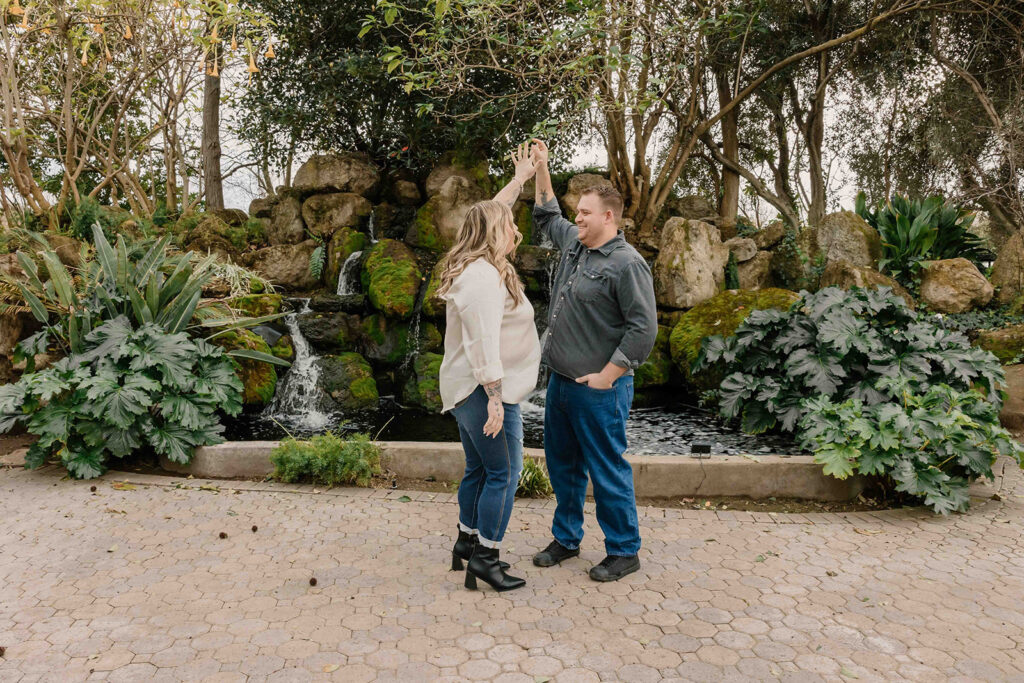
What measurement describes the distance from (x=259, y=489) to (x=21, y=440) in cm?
295

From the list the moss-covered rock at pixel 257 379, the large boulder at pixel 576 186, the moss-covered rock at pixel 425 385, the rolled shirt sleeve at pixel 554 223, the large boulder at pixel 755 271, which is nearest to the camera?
the rolled shirt sleeve at pixel 554 223

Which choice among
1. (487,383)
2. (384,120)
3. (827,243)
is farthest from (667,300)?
(487,383)

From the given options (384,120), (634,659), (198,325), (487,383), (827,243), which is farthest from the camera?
(384,120)

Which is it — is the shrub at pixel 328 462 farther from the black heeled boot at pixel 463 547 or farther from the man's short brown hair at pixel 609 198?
the man's short brown hair at pixel 609 198

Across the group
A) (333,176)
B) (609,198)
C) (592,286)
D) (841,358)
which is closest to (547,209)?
(609,198)

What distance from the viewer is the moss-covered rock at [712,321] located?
8.49 m

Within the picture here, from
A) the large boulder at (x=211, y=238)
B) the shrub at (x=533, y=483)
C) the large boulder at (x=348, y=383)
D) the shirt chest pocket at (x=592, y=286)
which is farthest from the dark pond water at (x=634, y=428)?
the large boulder at (x=211, y=238)

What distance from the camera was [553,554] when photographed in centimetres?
374

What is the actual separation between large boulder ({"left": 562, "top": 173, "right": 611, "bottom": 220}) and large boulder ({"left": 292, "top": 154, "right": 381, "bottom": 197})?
3.30 m

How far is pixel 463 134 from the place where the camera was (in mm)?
11031

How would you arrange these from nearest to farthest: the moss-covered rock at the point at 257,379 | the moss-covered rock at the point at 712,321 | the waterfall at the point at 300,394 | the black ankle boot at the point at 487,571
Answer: the black ankle boot at the point at 487,571 → the moss-covered rock at the point at 257,379 → the waterfall at the point at 300,394 → the moss-covered rock at the point at 712,321

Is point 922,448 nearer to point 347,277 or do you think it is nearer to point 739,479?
point 739,479

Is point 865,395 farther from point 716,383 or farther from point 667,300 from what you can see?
point 667,300

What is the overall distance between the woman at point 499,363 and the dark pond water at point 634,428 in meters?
3.33
